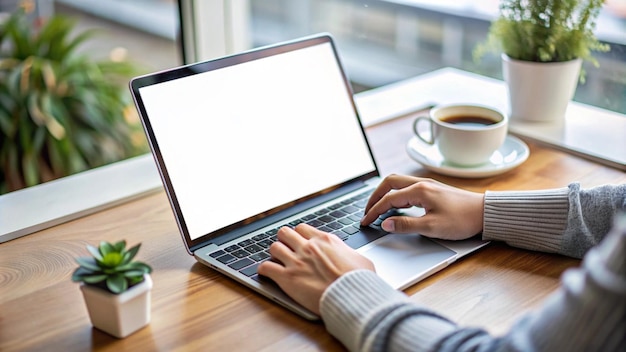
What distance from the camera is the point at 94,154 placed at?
8.23 feet

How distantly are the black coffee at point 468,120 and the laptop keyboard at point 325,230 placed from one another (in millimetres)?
234

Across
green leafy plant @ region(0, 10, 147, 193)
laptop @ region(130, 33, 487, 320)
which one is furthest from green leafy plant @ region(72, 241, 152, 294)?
green leafy plant @ region(0, 10, 147, 193)

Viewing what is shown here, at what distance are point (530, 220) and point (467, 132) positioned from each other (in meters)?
0.24

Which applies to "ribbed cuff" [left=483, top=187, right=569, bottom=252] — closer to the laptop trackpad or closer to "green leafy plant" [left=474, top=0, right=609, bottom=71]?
the laptop trackpad

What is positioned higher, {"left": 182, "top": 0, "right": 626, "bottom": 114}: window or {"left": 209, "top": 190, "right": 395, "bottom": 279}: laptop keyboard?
{"left": 209, "top": 190, "right": 395, "bottom": 279}: laptop keyboard

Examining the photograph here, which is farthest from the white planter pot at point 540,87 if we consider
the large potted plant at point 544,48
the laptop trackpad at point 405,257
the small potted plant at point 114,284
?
the small potted plant at point 114,284

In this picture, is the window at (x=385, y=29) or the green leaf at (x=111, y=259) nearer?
the green leaf at (x=111, y=259)

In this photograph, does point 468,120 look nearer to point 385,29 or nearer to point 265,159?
point 265,159

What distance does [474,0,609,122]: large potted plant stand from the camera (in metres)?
1.34

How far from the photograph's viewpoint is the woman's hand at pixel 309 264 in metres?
0.84

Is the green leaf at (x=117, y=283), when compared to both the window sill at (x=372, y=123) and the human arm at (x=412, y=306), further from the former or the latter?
the window sill at (x=372, y=123)

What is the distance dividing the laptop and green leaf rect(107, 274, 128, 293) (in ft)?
0.57

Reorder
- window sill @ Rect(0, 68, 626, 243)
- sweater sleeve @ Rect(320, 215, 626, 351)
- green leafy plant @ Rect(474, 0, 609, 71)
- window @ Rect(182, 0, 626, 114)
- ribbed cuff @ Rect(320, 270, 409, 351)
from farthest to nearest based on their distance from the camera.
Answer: window @ Rect(182, 0, 626, 114) < green leafy plant @ Rect(474, 0, 609, 71) < window sill @ Rect(0, 68, 626, 243) < ribbed cuff @ Rect(320, 270, 409, 351) < sweater sleeve @ Rect(320, 215, 626, 351)

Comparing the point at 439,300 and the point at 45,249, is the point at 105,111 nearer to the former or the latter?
the point at 45,249
